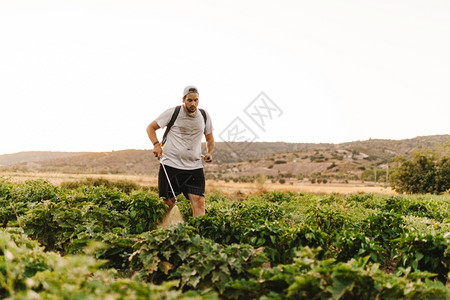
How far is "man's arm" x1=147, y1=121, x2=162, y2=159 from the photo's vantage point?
650cm

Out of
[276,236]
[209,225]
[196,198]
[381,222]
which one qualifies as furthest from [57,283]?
[381,222]

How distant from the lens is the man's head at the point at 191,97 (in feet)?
20.6

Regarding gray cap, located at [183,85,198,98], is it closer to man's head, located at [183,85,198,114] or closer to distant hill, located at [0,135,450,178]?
man's head, located at [183,85,198,114]

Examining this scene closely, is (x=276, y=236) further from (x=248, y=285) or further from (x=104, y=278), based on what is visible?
(x=104, y=278)

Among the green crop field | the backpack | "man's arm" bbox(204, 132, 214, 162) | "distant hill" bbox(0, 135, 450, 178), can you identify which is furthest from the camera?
"distant hill" bbox(0, 135, 450, 178)

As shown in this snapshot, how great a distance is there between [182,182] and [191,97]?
132 cm

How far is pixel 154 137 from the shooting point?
259 inches

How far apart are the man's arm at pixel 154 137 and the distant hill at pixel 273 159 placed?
41237mm

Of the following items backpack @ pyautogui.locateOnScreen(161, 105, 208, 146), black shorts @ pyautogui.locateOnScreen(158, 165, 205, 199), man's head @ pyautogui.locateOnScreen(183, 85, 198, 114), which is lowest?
black shorts @ pyautogui.locateOnScreen(158, 165, 205, 199)

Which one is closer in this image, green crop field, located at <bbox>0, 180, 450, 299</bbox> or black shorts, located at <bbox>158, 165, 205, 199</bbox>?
green crop field, located at <bbox>0, 180, 450, 299</bbox>

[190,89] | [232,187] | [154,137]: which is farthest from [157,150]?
[232,187]

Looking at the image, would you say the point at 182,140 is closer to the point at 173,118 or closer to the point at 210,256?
the point at 173,118

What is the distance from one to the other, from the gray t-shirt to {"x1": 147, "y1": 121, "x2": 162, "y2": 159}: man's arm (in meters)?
0.09

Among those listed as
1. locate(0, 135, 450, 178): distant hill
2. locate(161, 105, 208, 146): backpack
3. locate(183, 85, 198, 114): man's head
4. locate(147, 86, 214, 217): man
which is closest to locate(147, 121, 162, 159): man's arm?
locate(147, 86, 214, 217): man
